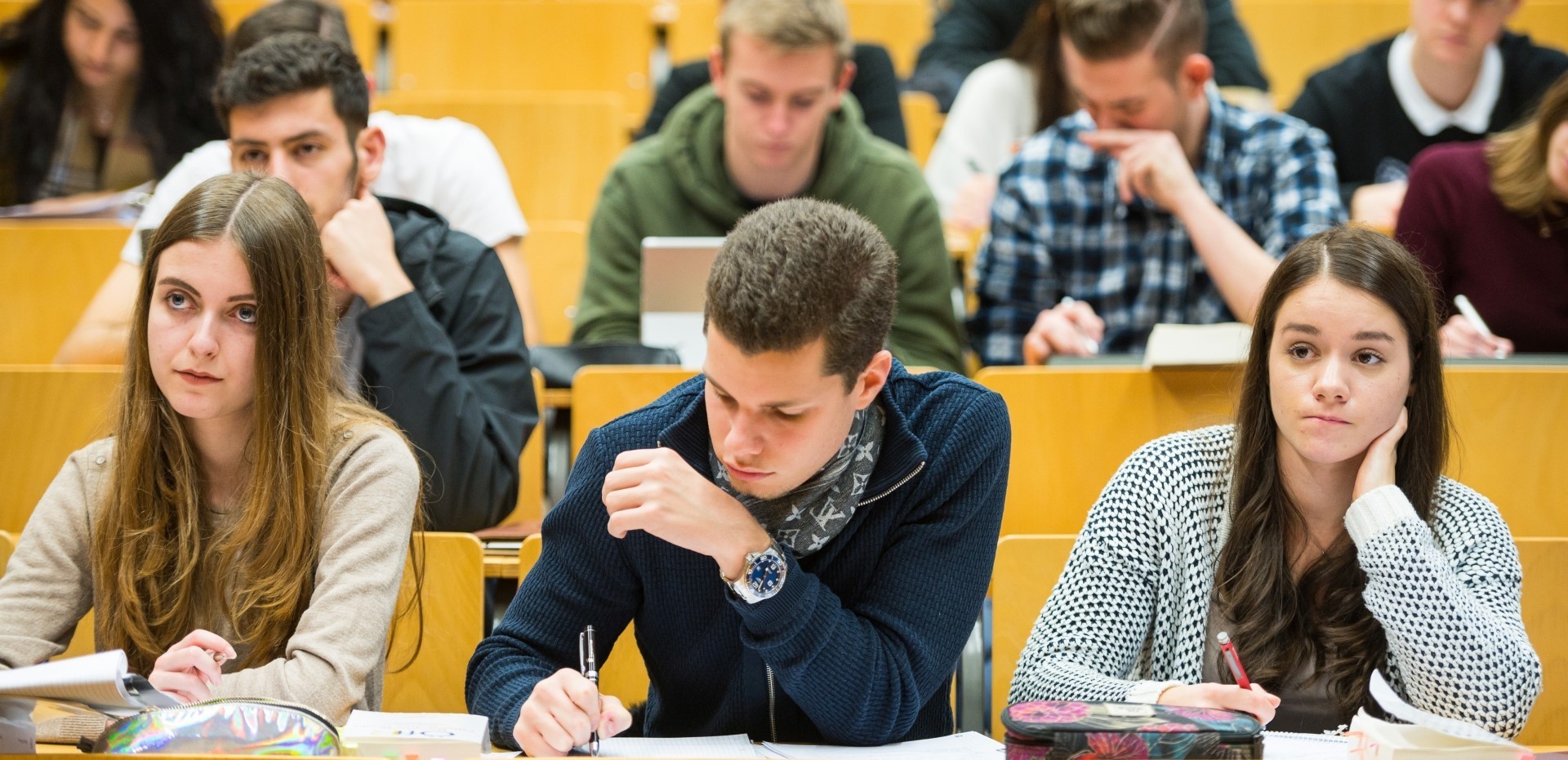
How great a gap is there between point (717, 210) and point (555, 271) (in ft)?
1.58

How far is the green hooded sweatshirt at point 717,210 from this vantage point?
9.82 feet

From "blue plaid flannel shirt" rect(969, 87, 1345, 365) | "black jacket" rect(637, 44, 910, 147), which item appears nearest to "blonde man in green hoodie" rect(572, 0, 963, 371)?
"blue plaid flannel shirt" rect(969, 87, 1345, 365)

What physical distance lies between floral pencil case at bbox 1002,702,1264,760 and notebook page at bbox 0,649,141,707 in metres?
0.75

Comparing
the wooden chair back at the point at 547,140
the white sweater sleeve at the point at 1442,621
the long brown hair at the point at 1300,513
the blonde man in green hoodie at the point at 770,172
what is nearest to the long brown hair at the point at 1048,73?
the blonde man in green hoodie at the point at 770,172

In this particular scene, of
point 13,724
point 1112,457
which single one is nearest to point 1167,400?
point 1112,457

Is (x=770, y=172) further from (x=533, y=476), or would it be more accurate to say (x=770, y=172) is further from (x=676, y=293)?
(x=533, y=476)

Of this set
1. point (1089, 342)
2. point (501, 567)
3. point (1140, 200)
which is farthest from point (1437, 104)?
point (501, 567)

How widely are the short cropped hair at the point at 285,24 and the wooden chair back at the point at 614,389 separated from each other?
870 mm

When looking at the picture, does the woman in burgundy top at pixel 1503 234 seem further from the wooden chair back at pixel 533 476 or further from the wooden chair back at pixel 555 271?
the wooden chair back at pixel 555 271

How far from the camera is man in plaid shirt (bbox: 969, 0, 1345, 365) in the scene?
2.83 meters

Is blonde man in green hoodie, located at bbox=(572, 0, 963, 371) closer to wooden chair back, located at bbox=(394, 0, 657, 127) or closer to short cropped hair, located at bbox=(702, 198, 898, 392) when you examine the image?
wooden chair back, located at bbox=(394, 0, 657, 127)

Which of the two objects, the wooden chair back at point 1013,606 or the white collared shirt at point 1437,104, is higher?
the white collared shirt at point 1437,104

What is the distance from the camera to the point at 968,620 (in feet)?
5.34

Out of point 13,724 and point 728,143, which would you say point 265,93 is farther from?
point 13,724
